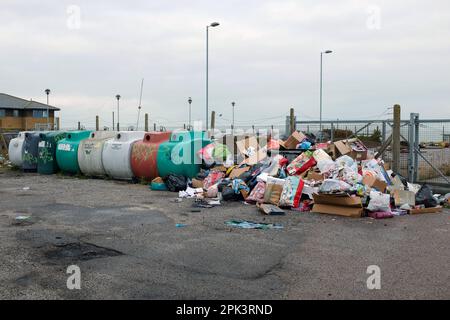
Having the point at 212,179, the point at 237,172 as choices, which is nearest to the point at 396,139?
the point at 237,172

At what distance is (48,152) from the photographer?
16078 mm

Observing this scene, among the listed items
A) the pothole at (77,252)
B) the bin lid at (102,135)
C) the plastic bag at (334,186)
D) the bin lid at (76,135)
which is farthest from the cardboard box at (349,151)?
the bin lid at (76,135)

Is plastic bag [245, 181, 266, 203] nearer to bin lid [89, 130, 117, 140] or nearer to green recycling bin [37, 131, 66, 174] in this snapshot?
bin lid [89, 130, 117, 140]

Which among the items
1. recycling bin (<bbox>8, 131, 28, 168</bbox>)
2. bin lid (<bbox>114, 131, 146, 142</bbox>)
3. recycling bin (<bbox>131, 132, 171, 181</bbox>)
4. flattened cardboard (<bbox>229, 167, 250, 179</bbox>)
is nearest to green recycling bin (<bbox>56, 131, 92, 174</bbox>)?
bin lid (<bbox>114, 131, 146, 142</bbox>)

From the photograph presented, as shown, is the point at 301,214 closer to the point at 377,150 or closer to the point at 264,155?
the point at 264,155

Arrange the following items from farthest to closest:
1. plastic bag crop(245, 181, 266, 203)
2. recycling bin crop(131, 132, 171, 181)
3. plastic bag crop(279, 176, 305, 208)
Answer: recycling bin crop(131, 132, 171, 181), plastic bag crop(245, 181, 266, 203), plastic bag crop(279, 176, 305, 208)

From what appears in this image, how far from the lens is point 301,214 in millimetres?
8656

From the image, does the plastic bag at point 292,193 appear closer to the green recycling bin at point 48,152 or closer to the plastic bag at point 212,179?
the plastic bag at point 212,179

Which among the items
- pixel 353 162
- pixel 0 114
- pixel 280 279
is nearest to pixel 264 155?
pixel 353 162

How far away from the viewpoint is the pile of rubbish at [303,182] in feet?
28.3

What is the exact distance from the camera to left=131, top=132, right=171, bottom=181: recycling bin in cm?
1281

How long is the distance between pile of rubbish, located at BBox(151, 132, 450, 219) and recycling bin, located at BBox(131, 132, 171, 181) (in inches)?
31.5
